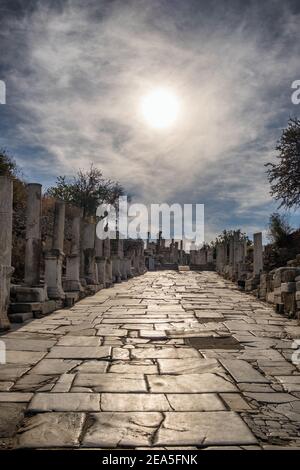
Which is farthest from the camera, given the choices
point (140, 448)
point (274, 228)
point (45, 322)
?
point (274, 228)

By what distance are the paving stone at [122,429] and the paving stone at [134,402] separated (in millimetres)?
117

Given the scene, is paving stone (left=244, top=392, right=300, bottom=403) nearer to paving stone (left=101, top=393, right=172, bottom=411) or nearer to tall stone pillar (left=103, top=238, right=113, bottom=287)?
paving stone (left=101, top=393, right=172, bottom=411)

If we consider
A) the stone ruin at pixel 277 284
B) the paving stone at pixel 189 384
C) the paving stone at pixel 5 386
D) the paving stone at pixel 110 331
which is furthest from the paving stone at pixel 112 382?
the stone ruin at pixel 277 284

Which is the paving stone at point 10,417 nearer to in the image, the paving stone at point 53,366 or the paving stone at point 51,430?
the paving stone at point 51,430

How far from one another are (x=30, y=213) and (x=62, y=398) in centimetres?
717

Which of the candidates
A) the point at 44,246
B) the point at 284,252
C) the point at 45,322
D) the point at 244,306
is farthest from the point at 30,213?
the point at 284,252

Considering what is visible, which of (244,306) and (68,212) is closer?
(244,306)

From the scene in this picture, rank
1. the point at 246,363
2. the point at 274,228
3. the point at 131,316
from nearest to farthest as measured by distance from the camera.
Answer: the point at 246,363 → the point at 131,316 → the point at 274,228

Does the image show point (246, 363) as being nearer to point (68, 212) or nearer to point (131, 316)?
point (131, 316)

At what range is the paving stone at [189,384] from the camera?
400 cm

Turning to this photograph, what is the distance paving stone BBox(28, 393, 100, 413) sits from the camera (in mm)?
3458

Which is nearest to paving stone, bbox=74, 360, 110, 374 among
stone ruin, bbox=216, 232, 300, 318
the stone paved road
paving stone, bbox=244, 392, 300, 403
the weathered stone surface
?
the stone paved road

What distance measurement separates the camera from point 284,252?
855 inches

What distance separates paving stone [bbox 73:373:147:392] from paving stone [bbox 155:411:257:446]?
29.9 inches
